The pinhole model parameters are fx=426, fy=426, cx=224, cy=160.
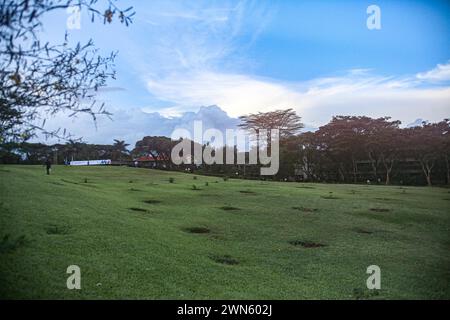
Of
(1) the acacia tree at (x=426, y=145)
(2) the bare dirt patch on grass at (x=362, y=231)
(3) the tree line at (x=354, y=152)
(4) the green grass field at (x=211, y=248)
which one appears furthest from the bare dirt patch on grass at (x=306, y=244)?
(1) the acacia tree at (x=426, y=145)

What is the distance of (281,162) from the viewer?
127 ft

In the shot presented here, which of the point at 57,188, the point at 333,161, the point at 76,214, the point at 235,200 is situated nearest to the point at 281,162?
the point at 333,161

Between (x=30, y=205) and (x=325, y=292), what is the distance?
20.1ft

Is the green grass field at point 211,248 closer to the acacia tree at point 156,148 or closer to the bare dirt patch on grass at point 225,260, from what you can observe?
the bare dirt patch on grass at point 225,260

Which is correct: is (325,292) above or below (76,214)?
below

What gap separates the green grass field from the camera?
15.7ft

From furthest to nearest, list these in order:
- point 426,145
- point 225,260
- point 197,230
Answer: point 426,145 < point 197,230 < point 225,260

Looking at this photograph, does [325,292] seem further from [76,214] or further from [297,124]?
[297,124]

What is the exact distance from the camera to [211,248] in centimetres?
720

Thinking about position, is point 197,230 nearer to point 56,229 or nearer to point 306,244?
point 306,244

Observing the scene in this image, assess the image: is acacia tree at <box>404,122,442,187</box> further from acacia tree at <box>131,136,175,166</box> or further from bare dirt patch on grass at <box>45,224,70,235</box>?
bare dirt patch on grass at <box>45,224,70,235</box>

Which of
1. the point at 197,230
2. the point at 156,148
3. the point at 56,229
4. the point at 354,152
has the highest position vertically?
the point at 156,148

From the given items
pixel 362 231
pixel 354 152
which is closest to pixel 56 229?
pixel 362 231

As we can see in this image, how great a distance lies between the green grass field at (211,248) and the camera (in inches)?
189
